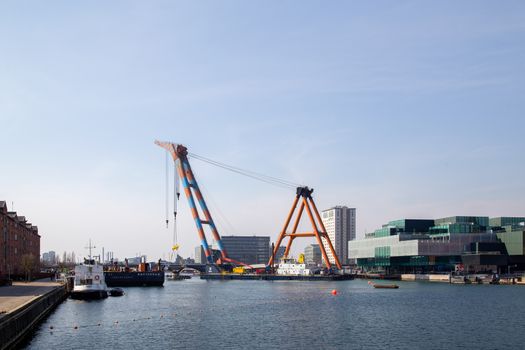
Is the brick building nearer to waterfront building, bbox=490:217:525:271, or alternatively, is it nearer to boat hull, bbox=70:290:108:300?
boat hull, bbox=70:290:108:300

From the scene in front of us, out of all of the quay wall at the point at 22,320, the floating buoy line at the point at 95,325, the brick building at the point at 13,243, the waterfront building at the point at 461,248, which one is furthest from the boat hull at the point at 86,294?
the waterfront building at the point at 461,248

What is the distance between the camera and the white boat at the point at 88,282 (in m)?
94.9

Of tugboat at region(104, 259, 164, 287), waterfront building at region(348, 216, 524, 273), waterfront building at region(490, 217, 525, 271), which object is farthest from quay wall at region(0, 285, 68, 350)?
waterfront building at region(490, 217, 525, 271)

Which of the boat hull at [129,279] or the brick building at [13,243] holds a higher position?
the brick building at [13,243]

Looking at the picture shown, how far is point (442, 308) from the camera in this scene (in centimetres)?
8375

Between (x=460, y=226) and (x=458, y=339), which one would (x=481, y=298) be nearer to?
(x=458, y=339)

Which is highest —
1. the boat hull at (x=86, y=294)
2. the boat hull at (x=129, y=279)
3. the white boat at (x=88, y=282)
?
the white boat at (x=88, y=282)

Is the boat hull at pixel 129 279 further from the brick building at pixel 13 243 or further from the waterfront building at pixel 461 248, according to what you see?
the waterfront building at pixel 461 248

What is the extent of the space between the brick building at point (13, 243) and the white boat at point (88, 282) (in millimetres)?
14921

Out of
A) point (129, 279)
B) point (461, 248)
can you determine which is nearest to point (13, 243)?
point (129, 279)

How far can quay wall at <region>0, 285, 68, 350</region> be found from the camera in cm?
4362

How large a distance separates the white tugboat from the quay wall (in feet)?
69.2

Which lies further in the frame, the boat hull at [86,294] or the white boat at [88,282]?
the white boat at [88,282]

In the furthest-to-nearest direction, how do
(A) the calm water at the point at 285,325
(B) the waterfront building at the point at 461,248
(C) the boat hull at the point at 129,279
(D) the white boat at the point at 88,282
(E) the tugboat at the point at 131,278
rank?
(B) the waterfront building at the point at 461,248 → (E) the tugboat at the point at 131,278 → (C) the boat hull at the point at 129,279 → (D) the white boat at the point at 88,282 → (A) the calm water at the point at 285,325
